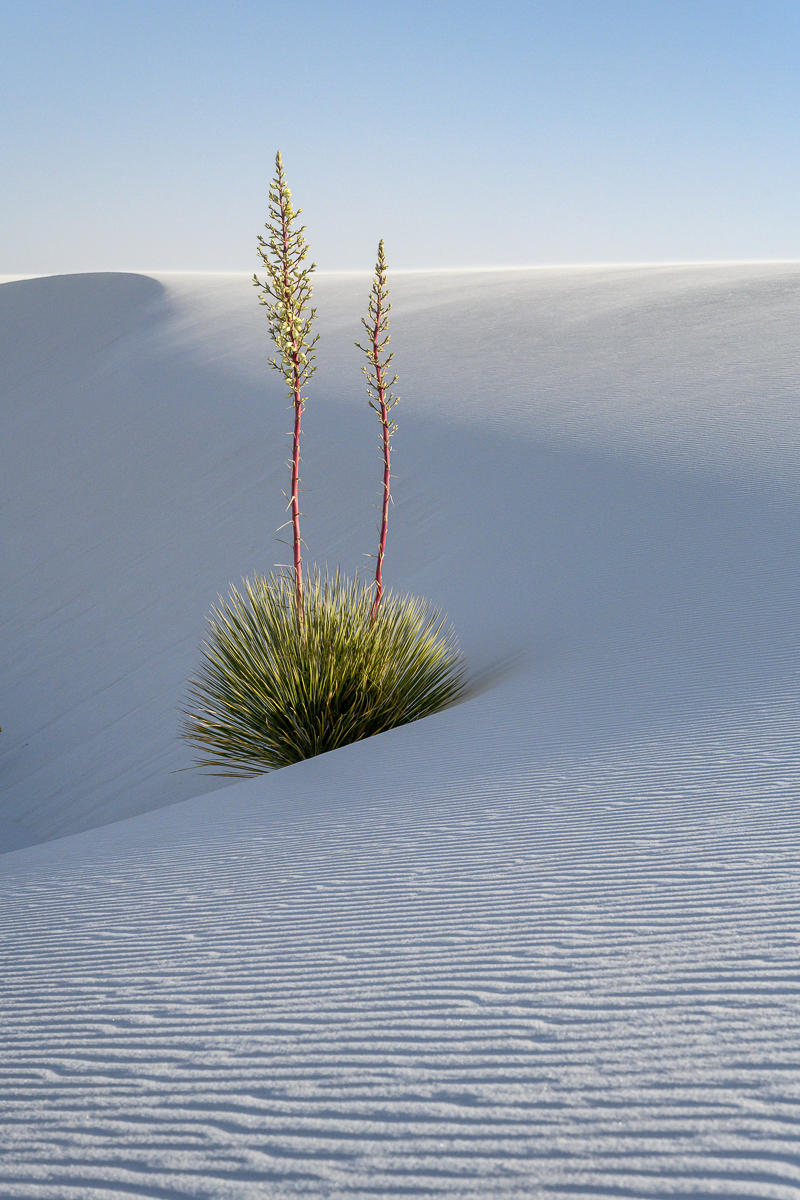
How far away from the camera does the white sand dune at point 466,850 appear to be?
84.3 inches

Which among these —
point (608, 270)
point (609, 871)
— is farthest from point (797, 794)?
point (608, 270)

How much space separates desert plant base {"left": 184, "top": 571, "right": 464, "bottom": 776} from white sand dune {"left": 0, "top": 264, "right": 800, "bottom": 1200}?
0.56 meters

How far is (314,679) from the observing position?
6777mm

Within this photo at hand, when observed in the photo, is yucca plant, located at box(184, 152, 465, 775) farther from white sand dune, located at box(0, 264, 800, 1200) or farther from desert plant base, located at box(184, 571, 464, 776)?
white sand dune, located at box(0, 264, 800, 1200)

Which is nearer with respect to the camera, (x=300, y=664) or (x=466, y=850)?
(x=466, y=850)

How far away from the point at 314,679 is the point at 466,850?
2963 mm

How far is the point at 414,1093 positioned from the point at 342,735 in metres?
4.65

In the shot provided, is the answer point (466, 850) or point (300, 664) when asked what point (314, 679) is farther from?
point (466, 850)

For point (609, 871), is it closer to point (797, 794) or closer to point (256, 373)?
point (797, 794)

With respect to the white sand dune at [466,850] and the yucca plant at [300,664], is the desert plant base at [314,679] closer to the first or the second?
the yucca plant at [300,664]

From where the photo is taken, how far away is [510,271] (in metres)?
26.5

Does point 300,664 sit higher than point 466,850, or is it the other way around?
point 300,664

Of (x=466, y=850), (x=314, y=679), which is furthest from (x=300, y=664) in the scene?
(x=466, y=850)

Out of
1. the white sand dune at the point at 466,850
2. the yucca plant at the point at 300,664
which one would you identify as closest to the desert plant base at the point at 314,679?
the yucca plant at the point at 300,664
